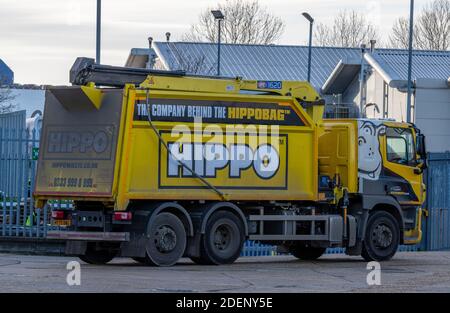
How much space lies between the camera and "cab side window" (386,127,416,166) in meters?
24.5

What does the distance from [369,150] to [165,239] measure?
5.29 meters

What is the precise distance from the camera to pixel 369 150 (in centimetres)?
2411

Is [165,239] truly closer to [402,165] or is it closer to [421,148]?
[402,165]

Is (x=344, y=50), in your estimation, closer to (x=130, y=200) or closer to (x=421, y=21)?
(x=421, y=21)

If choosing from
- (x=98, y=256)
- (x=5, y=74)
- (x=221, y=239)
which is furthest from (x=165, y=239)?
(x=5, y=74)

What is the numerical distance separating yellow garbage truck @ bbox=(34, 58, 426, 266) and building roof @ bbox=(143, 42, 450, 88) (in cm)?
3230

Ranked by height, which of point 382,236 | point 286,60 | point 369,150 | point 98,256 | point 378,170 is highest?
point 286,60

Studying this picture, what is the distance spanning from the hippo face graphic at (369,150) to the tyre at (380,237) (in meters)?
0.87

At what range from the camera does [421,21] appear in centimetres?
9338

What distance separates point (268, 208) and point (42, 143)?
4458 millimetres

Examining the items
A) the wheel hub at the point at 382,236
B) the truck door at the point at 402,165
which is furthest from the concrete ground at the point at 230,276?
the truck door at the point at 402,165

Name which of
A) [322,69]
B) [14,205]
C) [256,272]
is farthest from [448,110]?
[256,272]
